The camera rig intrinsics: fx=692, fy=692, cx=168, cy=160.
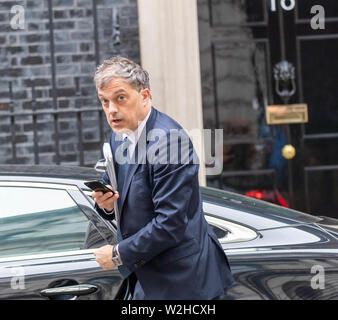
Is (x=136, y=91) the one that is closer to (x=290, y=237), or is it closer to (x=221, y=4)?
(x=290, y=237)

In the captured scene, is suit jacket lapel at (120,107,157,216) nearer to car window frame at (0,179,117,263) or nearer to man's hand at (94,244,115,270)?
man's hand at (94,244,115,270)

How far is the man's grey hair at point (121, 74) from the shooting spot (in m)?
2.47

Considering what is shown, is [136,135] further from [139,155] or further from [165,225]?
[165,225]

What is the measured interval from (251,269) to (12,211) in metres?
1.15

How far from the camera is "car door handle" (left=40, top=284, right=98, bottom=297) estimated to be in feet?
9.86

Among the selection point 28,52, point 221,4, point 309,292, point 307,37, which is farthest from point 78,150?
point 309,292

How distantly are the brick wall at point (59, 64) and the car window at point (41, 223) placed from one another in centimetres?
350

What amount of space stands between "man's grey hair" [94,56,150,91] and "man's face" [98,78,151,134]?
0.05 feet

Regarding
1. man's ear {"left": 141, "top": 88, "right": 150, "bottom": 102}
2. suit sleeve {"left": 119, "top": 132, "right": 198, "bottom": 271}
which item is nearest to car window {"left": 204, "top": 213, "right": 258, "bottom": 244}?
suit sleeve {"left": 119, "top": 132, "right": 198, "bottom": 271}

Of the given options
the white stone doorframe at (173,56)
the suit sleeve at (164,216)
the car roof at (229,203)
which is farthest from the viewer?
the white stone doorframe at (173,56)

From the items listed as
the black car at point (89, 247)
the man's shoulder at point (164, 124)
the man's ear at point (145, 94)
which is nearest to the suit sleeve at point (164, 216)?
the man's shoulder at point (164, 124)

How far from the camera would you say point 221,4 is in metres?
6.87

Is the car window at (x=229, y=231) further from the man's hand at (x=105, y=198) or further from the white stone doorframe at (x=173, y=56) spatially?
the white stone doorframe at (x=173, y=56)

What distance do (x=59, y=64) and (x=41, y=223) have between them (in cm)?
383
